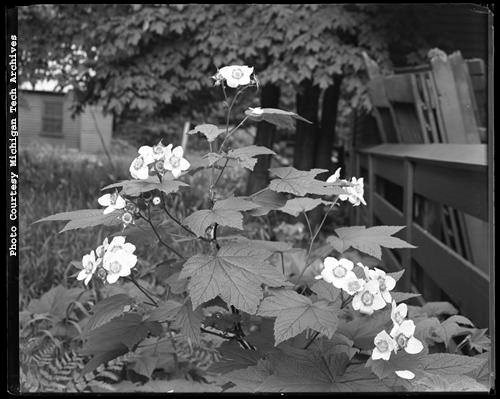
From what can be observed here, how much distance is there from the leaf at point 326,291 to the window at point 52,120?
3.96m

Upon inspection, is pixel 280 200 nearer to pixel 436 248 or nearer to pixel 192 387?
pixel 192 387

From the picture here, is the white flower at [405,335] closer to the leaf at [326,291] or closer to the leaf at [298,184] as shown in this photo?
the leaf at [326,291]

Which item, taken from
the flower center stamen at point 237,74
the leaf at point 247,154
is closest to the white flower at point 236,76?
the flower center stamen at point 237,74

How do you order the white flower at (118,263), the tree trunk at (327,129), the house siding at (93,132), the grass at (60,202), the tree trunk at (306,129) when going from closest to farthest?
the white flower at (118,263), the grass at (60,202), the house siding at (93,132), the tree trunk at (306,129), the tree trunk at (327,129)

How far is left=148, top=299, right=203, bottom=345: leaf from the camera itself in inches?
41.7

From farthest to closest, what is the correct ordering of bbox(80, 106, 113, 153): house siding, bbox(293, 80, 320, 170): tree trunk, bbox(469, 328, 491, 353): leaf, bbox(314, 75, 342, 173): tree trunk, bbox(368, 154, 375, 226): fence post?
bbox(314, 75, 342, 173): tree trunk
bbox(293, 80, 320, 170): tree trunk
bbox(80, 106, 113, 153): house siding
bbox(368, 154, 375, 226): fence post
bbox(469, 328, 491, 353): leaf

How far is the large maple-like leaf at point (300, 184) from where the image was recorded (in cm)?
109

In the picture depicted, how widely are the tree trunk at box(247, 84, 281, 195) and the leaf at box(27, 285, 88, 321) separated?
251 cm

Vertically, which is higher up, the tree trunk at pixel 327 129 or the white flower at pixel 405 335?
the tree trunk at pixel 327 129

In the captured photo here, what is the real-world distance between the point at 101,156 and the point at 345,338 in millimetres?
4807

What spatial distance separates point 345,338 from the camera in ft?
3.75

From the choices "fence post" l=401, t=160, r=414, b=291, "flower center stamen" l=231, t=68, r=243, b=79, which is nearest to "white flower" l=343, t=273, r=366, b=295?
"flower center stamen" l=231, t=68, r=243, b=79

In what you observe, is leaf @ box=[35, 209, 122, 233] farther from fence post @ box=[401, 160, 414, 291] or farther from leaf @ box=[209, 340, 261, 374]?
fence post @ box=[401, 160, 414, 291]

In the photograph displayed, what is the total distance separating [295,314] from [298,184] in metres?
0.25
